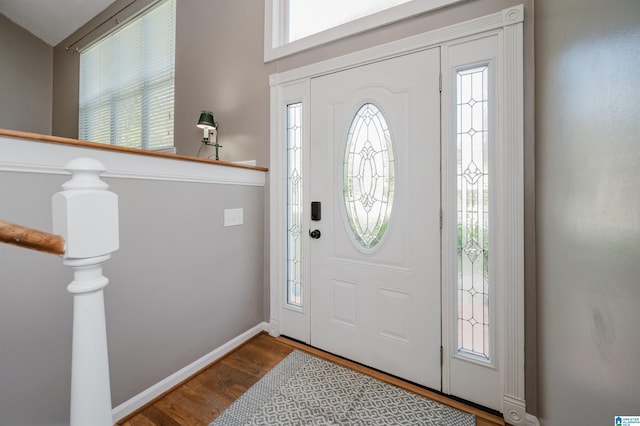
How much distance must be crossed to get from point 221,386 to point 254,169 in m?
1.51

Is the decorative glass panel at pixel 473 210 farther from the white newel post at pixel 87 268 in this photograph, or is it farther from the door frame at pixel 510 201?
the white newel post at pixel 87 268

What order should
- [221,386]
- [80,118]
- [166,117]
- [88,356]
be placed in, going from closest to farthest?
[88,356], [221,386], [166,117], [80,118]

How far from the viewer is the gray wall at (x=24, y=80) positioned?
3.75m

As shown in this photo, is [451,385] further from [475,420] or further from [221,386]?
[221,386]

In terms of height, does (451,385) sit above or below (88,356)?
below

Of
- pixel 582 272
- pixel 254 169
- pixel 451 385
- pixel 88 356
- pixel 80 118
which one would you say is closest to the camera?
pixel 88 356

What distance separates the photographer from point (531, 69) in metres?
1.32

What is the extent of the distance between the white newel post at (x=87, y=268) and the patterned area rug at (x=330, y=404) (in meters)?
1.12

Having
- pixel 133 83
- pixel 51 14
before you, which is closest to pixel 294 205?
pixel 133 83

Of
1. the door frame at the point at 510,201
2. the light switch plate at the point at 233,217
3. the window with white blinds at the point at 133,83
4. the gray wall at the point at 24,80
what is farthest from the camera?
the gray wall at the point at 24,80

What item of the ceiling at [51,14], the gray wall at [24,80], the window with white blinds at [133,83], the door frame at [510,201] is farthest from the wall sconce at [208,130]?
the gray wall at [24,80]

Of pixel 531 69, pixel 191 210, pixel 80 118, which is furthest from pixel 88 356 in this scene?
pixel 80 118

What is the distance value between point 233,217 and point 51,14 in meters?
4.49

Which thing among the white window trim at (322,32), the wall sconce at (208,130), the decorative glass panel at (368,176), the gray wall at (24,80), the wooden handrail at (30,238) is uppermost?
the gray wall at (24,80)
